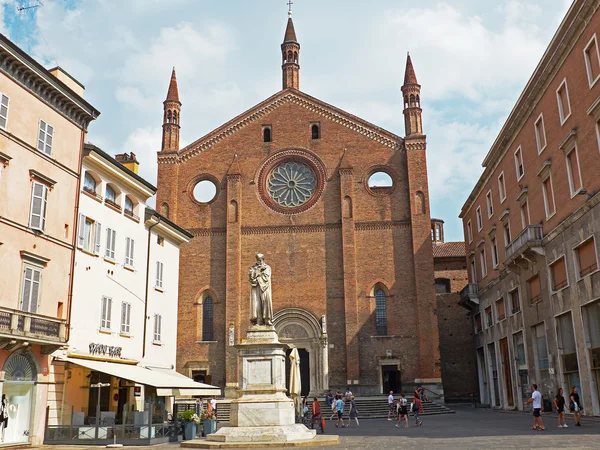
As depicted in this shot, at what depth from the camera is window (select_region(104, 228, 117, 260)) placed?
24719 millimetres

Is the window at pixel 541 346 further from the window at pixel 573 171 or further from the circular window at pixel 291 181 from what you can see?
the circular window at pixel 291 181

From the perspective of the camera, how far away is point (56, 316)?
2078 centimetres

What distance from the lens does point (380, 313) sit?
3741cm

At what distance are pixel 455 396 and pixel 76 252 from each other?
95.8 ft

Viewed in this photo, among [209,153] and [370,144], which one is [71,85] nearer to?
[209,153]

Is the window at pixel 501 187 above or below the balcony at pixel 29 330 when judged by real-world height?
above

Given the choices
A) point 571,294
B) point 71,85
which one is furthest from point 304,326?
point 71,85

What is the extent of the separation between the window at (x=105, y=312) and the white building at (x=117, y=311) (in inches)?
0.9

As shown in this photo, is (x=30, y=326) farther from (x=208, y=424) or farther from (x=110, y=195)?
(x=110, y=195)

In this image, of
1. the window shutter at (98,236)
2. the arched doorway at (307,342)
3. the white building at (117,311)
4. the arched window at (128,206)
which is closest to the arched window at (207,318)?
the arched doorway at (307,342)

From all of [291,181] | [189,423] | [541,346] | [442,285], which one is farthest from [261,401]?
[442,285]

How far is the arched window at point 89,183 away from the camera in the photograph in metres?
23.6

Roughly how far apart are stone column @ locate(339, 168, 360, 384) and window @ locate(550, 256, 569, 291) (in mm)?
13936

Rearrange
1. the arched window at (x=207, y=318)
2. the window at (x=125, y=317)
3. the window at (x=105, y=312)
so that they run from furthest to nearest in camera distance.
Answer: the arched window at (x=207, y=318) → the window at (x=125, y=317) → the window at (x=105, y=312)
